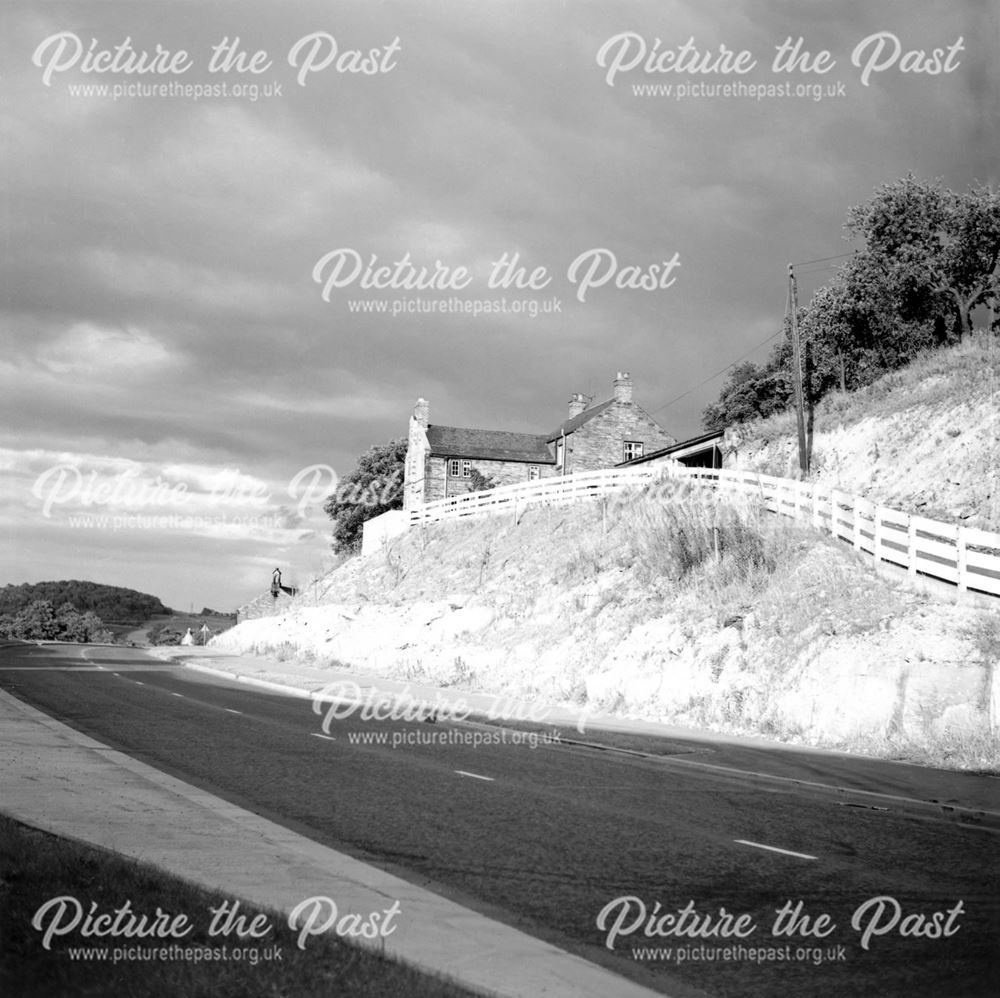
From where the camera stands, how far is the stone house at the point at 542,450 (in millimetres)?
69688

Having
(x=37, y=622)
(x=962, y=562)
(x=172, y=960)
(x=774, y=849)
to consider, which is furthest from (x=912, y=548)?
(x=37, y=622)

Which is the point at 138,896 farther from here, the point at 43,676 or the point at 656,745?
the point at 43,676

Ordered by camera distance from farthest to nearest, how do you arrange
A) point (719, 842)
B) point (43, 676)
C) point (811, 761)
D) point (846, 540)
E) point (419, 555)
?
point (419, 555)
point (43, 676)
point (846, 540)
point (811, 761)
point (719, 842)

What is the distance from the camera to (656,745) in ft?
58.5

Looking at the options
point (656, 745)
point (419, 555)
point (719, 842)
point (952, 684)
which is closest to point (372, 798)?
point (719, 842)

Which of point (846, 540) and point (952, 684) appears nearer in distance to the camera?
point (952, 684)

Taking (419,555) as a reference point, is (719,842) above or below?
below

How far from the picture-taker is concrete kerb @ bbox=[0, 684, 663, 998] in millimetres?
5801

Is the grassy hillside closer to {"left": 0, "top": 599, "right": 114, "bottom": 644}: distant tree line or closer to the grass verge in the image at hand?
the grass verge

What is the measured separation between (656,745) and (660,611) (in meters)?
9.90

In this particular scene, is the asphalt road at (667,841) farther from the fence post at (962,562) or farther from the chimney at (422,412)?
the chimney at (422,412)

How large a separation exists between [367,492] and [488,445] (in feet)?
55.6

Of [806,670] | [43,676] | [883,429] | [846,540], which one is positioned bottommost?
[43,676]

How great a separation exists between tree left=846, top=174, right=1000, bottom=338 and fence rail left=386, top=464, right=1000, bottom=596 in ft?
47.4
